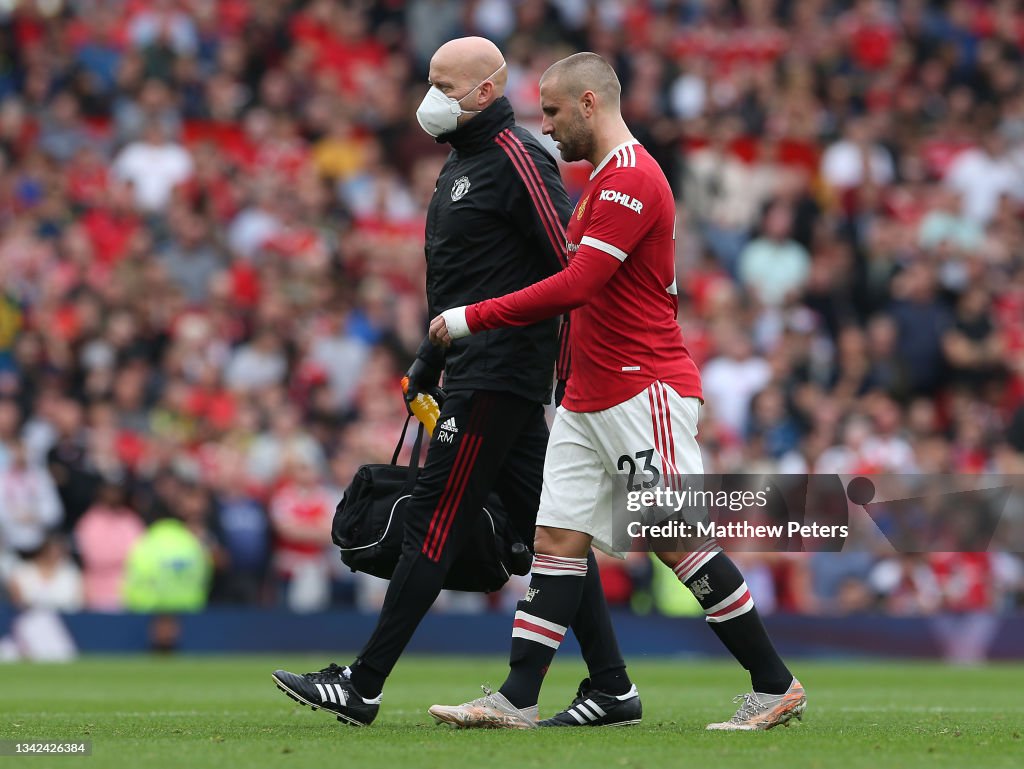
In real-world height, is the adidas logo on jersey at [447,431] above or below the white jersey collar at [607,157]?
below

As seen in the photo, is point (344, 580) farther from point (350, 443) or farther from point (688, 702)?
point (688, 702)

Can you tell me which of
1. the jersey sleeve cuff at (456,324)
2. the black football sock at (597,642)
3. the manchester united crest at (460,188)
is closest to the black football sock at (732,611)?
the black football sock at (597,642)

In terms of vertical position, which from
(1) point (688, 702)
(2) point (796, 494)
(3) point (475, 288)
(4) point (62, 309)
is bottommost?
(1) point (688, 702)

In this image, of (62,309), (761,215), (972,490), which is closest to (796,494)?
(972,490)

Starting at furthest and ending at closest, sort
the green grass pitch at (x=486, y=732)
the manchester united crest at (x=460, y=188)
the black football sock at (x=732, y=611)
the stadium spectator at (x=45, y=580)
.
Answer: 1. the stadium spectator at (x=45, y=580)
2. the manchester united crest at (x=460, y=188)
3. the black football sock at (x=732, y=611)
4. the green grass pitch at (x=486, y=732)

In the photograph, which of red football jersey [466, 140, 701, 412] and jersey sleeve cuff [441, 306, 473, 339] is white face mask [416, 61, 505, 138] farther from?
jersey sleeve cuff [441, 306, 473, 339]

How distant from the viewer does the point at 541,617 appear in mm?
6633

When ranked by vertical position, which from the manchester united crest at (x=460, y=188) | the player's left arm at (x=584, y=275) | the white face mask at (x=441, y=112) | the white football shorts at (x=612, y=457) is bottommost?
the white football shorts at (x=612, y=457)

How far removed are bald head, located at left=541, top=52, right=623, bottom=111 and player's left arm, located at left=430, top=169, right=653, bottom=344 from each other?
14.3 inches

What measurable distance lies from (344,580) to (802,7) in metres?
10.2

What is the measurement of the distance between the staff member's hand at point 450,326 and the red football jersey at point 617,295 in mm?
30

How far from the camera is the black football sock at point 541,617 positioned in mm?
6617

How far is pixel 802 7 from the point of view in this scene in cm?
2173

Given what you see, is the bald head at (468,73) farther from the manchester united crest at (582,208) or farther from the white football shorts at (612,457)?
the white football shorts at (612,457)
